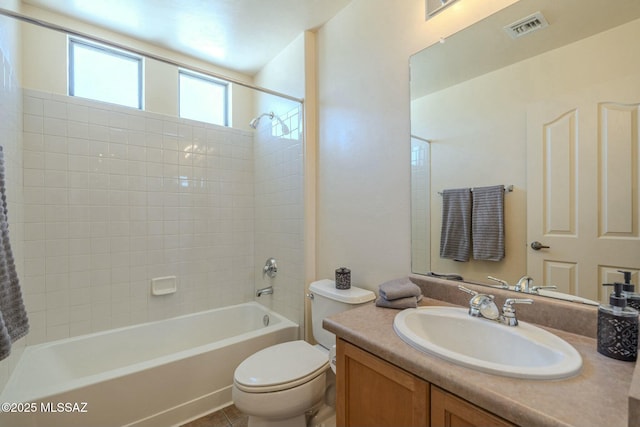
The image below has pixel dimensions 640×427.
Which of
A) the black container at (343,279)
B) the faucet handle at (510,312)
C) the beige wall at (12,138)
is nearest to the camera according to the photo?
the faucet handle at (510,312)

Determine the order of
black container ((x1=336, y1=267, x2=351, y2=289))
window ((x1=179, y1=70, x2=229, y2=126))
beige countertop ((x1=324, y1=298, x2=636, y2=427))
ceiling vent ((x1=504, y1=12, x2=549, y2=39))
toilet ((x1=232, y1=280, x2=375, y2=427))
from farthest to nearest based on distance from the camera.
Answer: window ((x1=179, y1=70, x2=229, y2=126)) → black container ((x1=336, y1=267, x2=351, y2=289)) → toilet ((x1=232, y1=280, x2=375, y2=427)) → ceiling vent ((x1=504, y1=12, x2=549, y2=39)) → beige countertop ((x1=324, y1=298, x2=636, y2=427))

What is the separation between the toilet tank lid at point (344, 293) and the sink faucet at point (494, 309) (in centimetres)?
60

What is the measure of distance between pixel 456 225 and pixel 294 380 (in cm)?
108

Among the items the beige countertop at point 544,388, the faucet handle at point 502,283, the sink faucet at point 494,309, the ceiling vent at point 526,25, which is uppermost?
the ceiling vent at point 526,25

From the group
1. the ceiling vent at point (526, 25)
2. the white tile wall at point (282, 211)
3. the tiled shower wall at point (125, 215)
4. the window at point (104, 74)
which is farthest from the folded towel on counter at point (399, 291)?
the window at point (104, 74)

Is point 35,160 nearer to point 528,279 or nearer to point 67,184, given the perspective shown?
point 67,184

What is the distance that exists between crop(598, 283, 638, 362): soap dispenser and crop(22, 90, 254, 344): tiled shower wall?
245 centimetres

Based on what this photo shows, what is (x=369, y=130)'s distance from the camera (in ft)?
5.56

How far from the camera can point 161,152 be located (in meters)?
2.31

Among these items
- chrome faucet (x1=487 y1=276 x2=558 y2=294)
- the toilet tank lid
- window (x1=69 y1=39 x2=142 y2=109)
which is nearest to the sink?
chrome faucet (x1=487 y1=276 x2=558 y2=294)

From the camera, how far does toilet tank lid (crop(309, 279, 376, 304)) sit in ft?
5.06

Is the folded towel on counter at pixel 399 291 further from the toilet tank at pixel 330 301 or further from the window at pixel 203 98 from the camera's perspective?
the window at pixel 203 98

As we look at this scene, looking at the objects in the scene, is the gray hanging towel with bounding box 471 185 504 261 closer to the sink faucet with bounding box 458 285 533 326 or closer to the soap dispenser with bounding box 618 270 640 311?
the sink faucet with bounding box 458 285 533 326

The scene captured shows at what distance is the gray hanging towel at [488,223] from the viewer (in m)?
1.21
